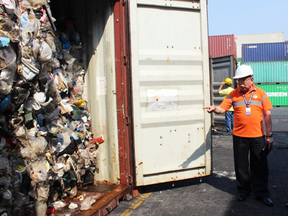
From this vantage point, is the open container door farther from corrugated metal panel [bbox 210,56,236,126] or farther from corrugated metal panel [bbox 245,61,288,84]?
corrugated metal panel [bbox 245,61,288,84]

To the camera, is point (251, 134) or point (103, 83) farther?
point (103, 83)

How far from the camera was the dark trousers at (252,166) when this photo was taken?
14.4ft

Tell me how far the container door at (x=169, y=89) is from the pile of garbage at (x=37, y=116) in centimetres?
86

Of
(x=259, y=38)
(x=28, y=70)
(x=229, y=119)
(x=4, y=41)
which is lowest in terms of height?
(x=229, y=119)

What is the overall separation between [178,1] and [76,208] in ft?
10.3

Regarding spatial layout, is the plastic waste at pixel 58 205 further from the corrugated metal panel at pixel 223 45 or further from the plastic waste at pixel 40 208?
the corrugated metal panel at pixel 223 45

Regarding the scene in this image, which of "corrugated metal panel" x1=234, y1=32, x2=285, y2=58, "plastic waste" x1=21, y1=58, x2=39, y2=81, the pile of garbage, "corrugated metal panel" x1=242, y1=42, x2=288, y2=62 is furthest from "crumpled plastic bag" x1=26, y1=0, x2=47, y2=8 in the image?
"corrugated metal panel" x1=234, y1=32, x2=285, y2=58

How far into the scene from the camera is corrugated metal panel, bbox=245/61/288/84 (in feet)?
85.5

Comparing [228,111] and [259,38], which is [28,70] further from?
[259,38]

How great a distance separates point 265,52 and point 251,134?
25.6 meters

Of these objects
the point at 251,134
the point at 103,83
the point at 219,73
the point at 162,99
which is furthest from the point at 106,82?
the point at 219,73

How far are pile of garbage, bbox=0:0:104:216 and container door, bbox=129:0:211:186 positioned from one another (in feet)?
2.82

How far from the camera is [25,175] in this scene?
323cm

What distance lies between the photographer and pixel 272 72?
26203 millimetres
